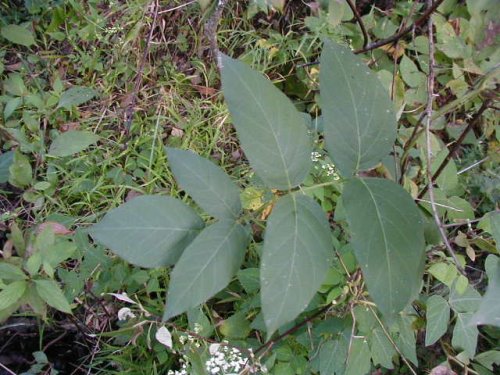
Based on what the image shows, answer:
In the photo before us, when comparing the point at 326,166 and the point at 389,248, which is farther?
the point at 326,166

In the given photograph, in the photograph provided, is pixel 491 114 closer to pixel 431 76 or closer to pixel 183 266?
pixel 431 76

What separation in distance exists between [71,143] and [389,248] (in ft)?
3.95

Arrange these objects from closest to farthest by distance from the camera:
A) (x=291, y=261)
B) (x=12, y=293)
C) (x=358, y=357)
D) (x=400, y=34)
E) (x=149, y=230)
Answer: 1. (x=291, y=261)
2. (x=149, y=230)
3. (x=12, y=293)
4. (x=358, y=357)
5. (x=400, y=34)

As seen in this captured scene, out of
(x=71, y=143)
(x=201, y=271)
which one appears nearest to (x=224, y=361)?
(x=201, y=271)

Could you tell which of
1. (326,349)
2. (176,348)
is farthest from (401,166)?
(176,348)

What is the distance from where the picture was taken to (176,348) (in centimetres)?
135

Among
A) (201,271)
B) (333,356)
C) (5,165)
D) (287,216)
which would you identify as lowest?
(333,356)

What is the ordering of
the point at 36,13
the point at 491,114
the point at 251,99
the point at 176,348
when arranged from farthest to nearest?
the point at 36,13
the point at 491,114
the point at 176,348
the point at 251,99

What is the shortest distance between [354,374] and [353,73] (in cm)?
83

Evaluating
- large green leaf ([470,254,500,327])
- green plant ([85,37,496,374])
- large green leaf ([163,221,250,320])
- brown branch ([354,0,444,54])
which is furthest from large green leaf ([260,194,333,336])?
brown branch ([354,0,444,54])

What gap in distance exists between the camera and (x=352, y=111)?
777 mm

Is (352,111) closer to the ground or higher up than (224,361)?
higher up

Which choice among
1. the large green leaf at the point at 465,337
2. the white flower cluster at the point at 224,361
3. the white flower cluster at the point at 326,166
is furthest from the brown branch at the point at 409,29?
the white flower cluster at the point at 224,361

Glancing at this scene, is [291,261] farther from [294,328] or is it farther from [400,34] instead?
[400,34]
